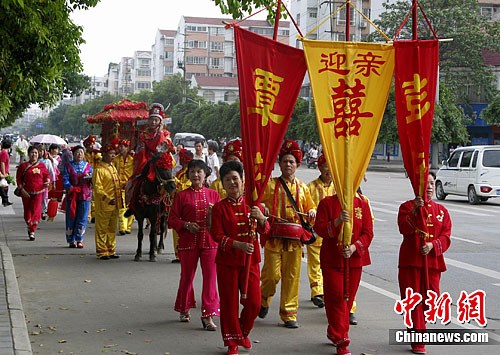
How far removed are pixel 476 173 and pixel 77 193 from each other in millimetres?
13865

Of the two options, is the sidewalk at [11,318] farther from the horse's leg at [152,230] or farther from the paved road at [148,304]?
the horse's leg at [152,230]

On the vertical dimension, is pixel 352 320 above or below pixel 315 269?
below

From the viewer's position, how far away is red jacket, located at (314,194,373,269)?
20.8 ft

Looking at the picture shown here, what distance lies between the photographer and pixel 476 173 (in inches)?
894

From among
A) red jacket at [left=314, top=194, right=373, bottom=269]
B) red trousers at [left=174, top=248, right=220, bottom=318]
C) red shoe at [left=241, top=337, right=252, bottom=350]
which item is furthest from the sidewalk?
red jacket at [left=314, top=194, right=373, bottom=269]

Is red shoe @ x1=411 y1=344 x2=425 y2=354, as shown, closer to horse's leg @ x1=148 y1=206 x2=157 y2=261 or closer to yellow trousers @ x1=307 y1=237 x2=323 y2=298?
yellow trousers @ x1=307 y1=237 x2=323 y2=298

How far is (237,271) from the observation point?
641 cm

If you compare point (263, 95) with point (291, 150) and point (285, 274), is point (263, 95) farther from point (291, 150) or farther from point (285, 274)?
point (285, 274)

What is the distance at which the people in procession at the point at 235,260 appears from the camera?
6.32 m

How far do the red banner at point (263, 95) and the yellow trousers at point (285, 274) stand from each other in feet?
4.39

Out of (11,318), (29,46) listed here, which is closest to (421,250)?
(11,318)

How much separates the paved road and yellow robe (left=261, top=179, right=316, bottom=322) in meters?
0.27

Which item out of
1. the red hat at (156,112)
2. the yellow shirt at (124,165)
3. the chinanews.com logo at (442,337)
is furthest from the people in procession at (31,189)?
the chinanews.com logo at (442,337)

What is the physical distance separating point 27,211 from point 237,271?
832 cm
